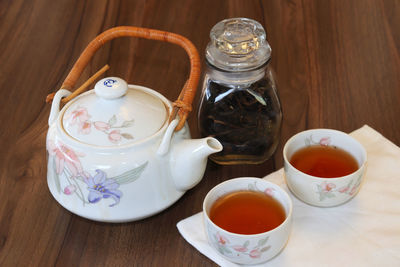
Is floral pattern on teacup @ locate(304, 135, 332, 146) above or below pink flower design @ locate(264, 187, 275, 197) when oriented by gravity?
above

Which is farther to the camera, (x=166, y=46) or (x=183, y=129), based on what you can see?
(x=166, y=46)

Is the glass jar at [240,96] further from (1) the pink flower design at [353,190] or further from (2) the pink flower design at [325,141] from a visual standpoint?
(1) the pink flower design at [353,190]

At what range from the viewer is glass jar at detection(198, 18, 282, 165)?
0.91 m

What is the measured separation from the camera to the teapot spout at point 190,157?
845 mm

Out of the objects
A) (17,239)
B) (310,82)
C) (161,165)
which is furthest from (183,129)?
(310,82)

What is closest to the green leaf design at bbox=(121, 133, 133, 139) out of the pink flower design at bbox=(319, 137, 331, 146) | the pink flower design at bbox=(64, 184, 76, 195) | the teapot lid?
the teapot lid

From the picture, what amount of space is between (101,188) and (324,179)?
1.22ft

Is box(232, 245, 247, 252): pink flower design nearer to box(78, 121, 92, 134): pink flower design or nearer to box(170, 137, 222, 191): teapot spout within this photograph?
box(170, 137, 222, 191): teapot spout

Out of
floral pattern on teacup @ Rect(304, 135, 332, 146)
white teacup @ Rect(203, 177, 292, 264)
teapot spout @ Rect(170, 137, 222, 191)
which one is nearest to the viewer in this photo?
white teacup @ Rect(203, 177, 292, 264)

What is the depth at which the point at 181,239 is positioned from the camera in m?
0.87

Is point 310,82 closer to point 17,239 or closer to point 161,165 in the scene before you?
point 161,165

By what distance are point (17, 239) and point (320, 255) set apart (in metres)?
0.51

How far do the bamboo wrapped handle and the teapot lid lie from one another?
0.03 meters

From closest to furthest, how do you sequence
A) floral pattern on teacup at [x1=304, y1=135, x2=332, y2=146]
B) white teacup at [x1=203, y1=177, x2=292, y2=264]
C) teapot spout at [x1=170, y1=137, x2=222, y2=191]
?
white teacup at [x1=203, y1=177, x2=292, y2=264] < teapot spout at [x1=170, y1=137, x2=222, y2=191] < floral pattern on teacup at [x1=304, y1=135, x2=332, y2=146]
